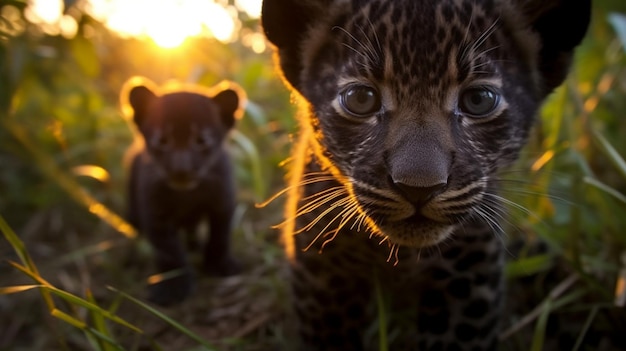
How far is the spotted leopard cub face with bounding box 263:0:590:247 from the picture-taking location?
1.97m

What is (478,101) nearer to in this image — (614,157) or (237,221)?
(614,157)

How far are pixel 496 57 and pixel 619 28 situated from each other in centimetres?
142

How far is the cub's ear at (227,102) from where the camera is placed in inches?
156

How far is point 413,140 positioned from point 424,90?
0.21m

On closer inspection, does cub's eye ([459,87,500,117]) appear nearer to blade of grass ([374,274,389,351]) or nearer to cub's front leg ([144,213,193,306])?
blade of grass ([374,274,389,351])

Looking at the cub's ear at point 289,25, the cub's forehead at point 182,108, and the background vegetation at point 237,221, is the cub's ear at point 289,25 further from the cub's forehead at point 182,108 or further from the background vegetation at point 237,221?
the cub's forehead at point 182,108

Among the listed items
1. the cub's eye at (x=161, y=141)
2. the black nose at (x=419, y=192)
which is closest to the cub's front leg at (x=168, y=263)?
the cub's eye at (x=161, y=141)

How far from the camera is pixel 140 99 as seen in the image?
13.0 ft

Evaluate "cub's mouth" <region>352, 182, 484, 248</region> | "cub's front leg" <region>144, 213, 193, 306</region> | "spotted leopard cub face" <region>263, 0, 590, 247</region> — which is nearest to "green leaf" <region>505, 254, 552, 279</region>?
"spotted leopard cub face" <region>263, 0, 590, 247</region>

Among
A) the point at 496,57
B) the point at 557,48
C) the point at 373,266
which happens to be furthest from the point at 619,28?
the point at 373,266

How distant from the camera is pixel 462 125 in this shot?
2.12 meters

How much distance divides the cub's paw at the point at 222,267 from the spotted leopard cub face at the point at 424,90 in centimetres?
189

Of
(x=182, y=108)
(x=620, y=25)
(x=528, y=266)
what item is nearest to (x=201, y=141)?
(x=182, y=108)

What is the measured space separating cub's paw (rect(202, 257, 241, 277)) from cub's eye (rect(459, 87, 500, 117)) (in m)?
2.41
